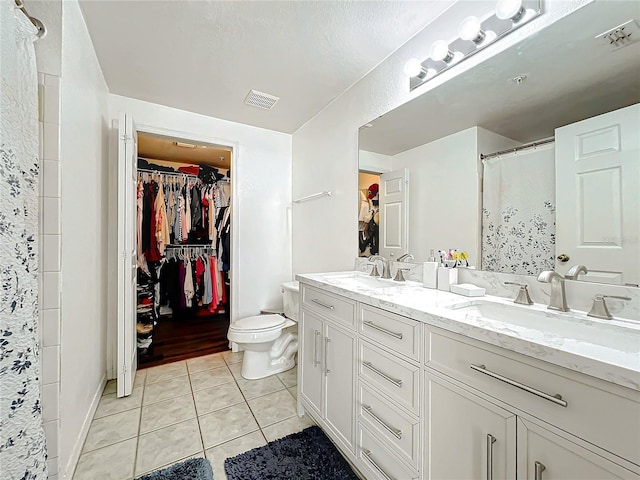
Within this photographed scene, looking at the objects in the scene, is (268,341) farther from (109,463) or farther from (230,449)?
(109,463)

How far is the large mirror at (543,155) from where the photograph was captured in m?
0.93

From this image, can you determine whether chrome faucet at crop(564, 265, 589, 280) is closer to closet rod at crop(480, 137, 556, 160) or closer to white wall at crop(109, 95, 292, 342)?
closet rod at crop(480, 137, 556, 160)

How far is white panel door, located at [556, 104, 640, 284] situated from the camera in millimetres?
907

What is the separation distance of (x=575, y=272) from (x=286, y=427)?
163 cm

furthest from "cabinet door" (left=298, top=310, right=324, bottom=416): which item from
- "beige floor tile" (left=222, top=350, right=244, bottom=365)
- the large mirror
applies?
"beige floor tile" (left=222, top=350, right=244, bottom=365)

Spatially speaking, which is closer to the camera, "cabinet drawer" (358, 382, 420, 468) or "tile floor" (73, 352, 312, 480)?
"cabinet drawer" (358, 382, 420, 468)

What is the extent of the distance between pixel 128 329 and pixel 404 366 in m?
1.89

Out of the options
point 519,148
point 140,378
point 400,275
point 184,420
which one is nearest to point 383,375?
point 400,275

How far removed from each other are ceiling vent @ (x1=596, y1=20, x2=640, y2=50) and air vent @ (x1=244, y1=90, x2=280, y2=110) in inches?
78.3

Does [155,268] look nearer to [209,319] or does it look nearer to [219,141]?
[209,319]

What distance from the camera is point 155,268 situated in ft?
12.0

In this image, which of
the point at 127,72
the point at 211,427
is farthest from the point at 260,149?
the point at 211,427

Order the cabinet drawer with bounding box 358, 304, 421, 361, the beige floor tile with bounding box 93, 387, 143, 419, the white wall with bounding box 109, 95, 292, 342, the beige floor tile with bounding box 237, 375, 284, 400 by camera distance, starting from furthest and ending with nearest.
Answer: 1. the white wall with bounding box 109, 95, 292, 342
2. the beige floor tile with bounding box 237, 375, 284, 400
3. the beige floor tile with bounding box 93, 387, 143, 419
4. the cabinet drawer with bounding box 358, 304, 421, 361

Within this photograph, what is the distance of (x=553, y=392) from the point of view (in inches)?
25.4
